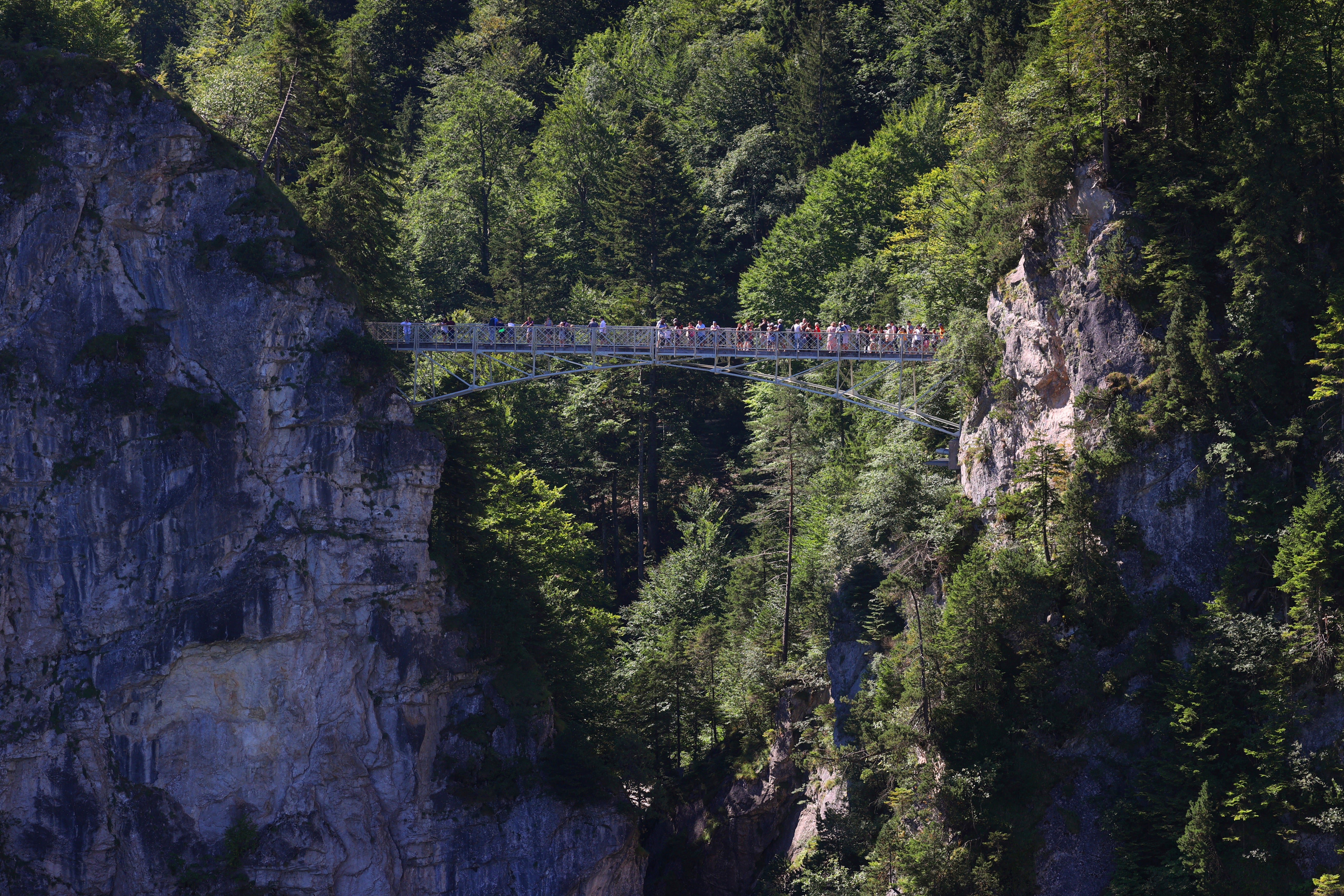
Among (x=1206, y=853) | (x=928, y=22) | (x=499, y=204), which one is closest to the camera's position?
(x=1206, y=853)

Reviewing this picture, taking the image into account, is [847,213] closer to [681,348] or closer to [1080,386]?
[681,348]

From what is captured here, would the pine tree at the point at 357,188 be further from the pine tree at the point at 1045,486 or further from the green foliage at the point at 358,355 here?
the pine tree at the point at 1045,486

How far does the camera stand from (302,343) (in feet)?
133

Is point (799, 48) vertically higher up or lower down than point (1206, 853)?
higher up

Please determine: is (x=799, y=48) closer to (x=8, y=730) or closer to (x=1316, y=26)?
(x=1316, y=26)

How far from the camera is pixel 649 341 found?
138 ft

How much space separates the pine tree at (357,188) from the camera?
145ft

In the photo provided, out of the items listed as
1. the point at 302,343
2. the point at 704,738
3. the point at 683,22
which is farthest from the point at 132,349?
the point at 683,22

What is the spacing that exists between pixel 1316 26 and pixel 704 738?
3177 cm

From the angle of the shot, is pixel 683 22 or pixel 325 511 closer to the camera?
pixel 325 511

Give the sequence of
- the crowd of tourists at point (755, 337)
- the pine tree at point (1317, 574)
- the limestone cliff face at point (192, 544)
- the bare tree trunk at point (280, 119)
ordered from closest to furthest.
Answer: the pine tree at point (1317, 574) < the limestone cliff face at point (192, 544) < the crowd of tourists at point (755, 337) < the bare tree trunk at point (280, 119)

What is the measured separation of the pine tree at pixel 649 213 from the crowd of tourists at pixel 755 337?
51.7 feet

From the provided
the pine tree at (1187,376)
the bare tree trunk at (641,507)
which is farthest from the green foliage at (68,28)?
the pine tree at (1187,376)

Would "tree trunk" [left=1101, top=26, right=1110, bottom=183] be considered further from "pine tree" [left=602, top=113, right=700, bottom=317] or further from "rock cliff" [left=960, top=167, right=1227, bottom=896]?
"pine tree" [left=602, top=113, right=700, bottom=317]
